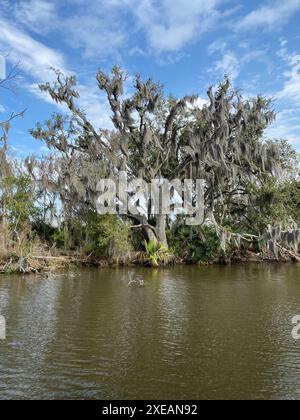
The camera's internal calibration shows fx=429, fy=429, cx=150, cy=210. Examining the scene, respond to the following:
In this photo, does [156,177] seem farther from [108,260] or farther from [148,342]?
[148,342]

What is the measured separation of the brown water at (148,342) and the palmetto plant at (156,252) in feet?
23.4

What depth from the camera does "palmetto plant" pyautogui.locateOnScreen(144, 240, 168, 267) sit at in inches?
824

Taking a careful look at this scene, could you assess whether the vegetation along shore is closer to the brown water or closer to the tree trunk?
the tree trunk

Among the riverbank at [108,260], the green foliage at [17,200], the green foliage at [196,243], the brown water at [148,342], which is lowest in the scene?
the brown water at [148,342]

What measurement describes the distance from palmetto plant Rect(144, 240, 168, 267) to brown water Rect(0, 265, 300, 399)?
715 centimetres

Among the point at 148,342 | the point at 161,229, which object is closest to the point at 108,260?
the point at 161,229

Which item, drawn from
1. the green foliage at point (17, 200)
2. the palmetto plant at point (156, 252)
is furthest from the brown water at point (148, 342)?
the palmetto plant at point (156, 252)

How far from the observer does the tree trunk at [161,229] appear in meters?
22.1

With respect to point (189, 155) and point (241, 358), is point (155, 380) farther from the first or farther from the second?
point (189, 155)

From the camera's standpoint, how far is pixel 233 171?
69.7 ft

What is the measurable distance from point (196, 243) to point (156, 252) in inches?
109

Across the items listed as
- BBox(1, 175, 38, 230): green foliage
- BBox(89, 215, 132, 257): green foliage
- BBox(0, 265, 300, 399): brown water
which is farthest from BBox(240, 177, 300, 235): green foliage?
BBox(1, 175, 38, 230): green foliage

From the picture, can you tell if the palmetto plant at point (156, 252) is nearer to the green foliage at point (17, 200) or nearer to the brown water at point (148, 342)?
the green foliage at point (17, 200)

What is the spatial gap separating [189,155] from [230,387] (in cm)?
1700
